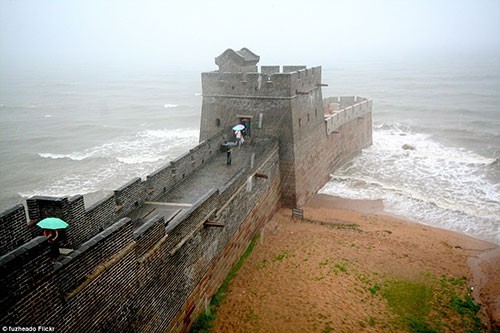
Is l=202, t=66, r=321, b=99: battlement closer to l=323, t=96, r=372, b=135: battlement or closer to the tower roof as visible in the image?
the tower roof

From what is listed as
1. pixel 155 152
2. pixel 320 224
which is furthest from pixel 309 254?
pixel 155 152

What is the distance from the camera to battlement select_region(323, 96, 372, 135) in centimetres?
2289

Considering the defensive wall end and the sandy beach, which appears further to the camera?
the defensive wall end

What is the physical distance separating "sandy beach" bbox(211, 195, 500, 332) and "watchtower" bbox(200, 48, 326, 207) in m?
2.48

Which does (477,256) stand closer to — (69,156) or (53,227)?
(53,227)

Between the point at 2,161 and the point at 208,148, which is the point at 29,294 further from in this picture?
the point at 2,161

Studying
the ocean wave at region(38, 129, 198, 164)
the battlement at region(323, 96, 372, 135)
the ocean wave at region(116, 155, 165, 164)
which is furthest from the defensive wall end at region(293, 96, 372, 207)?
the ocean wave at region(38, 129, 198, 164)

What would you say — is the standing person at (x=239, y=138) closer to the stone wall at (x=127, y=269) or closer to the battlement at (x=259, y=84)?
the battlement at (x=259, y=84)

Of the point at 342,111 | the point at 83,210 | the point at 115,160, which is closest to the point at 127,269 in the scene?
the point at 83,210

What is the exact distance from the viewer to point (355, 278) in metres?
12.7

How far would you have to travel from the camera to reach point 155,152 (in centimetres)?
3512

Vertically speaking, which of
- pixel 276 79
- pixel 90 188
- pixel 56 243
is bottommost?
pixel 90 188

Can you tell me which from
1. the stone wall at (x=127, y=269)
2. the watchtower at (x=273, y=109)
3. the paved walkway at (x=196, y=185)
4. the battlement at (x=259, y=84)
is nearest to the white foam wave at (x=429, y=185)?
the watchtower at (x=273, y=109)

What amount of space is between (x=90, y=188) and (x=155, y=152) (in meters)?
9.16
